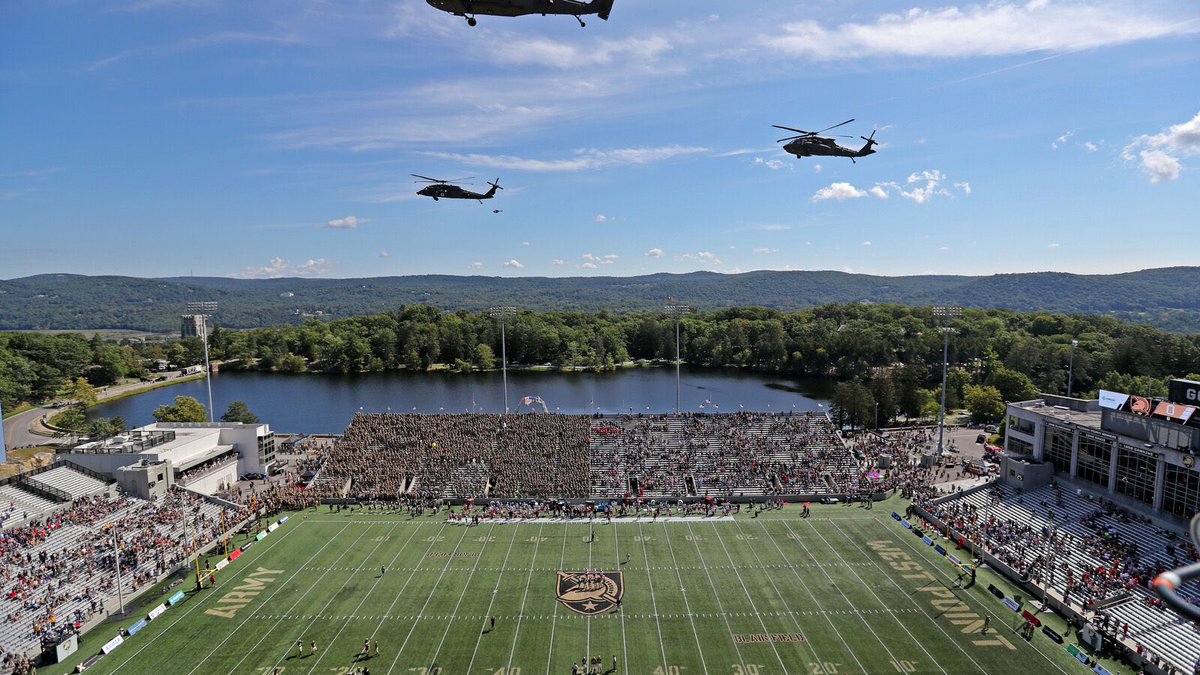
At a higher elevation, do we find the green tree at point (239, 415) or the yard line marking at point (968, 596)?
the green tree at point (239, 415)

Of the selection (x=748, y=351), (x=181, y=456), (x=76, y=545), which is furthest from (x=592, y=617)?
(x=748, y=351)

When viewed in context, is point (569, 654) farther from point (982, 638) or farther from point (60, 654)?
point (60, 654)

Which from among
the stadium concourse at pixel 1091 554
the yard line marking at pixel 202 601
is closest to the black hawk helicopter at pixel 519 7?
the yard line marking at pixel 202 601

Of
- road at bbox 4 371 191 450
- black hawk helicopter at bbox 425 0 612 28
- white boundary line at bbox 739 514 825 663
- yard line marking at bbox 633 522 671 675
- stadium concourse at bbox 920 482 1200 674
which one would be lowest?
road at bbox 4 371 191 450

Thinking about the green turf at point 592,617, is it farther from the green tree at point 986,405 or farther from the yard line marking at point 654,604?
the green tree at point 986,405

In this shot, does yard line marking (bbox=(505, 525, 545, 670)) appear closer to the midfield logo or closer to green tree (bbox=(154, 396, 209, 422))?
the midfield logo

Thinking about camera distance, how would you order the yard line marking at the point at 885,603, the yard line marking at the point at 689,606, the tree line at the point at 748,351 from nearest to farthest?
1. the yard line marking at the point at 885,603
2. the yard line marking at the point at 689,606
3. the tree line at the point at 748,351

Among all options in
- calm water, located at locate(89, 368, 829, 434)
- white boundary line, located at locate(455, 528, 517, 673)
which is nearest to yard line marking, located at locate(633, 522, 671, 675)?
white boundary line, located at locate(455, 528, 517, 673)
